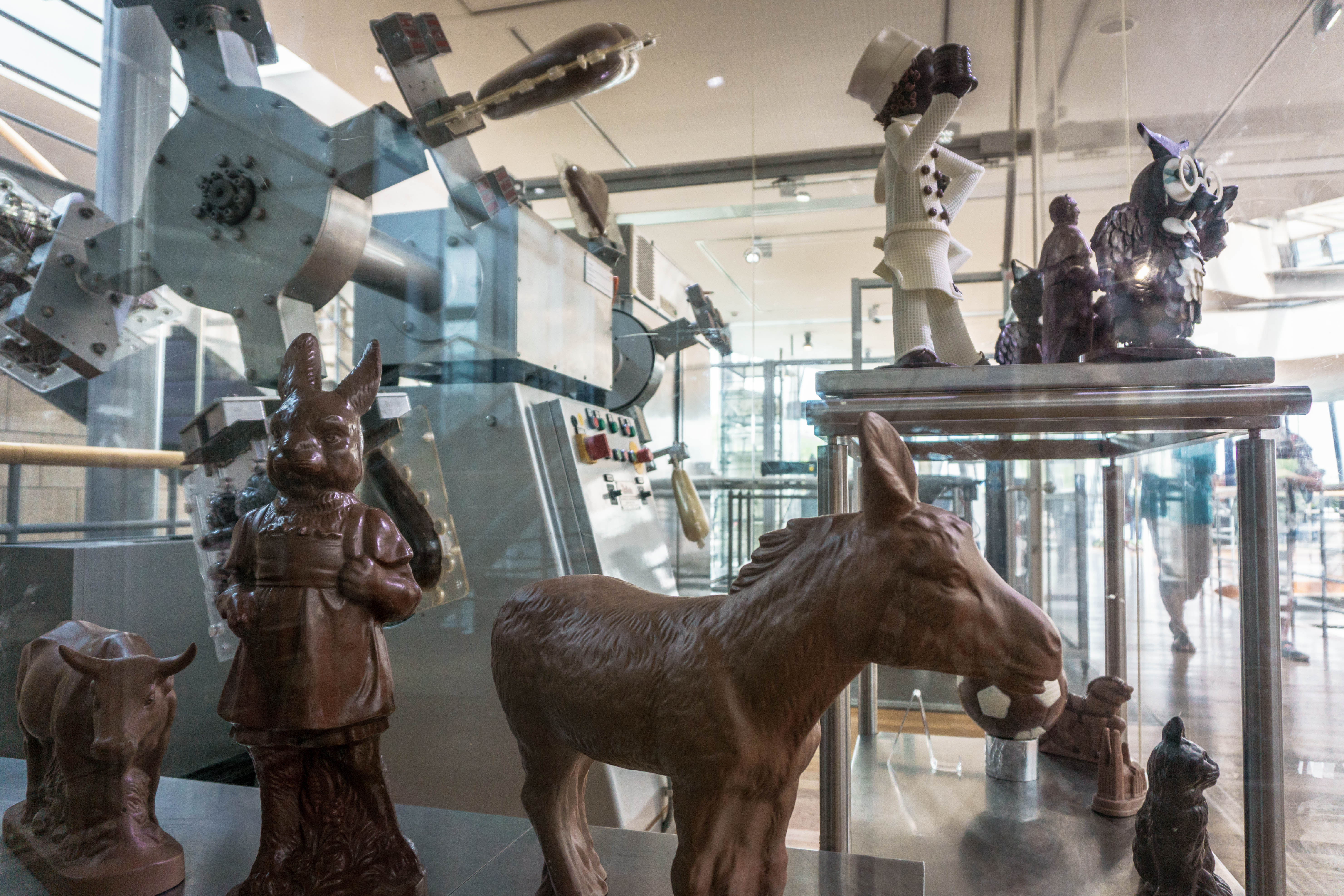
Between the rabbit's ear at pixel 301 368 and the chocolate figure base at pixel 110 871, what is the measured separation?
0.55 metres

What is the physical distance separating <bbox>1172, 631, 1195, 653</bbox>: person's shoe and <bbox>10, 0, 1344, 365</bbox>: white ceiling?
0.55m

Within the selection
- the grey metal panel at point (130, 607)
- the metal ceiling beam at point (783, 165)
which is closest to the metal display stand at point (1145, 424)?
the metal ceiling beam at point (783, 165)

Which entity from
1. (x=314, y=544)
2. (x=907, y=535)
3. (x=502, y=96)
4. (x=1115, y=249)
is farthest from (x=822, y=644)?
(x=502, y=96)

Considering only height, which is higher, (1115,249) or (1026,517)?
(1115,249)

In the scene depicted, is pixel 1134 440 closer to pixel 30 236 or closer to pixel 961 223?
pixel 961 223

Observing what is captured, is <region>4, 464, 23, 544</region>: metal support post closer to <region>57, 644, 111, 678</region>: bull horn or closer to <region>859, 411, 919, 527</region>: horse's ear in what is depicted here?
<region>57, 644, 111, 678</region>: bull horn

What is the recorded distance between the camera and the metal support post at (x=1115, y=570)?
1.37 metres

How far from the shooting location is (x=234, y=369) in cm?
115

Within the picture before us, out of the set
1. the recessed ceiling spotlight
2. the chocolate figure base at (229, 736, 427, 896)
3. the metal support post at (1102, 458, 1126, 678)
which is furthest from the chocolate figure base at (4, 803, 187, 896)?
the recessed ceiling spotlight

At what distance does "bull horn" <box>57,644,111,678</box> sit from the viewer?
2.85 ft

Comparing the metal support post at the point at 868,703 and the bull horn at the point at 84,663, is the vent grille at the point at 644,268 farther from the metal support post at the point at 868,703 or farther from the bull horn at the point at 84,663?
the bull horn at the point at 84,663

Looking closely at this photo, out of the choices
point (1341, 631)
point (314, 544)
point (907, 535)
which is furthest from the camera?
point (1341, 631)

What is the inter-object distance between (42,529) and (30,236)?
39cm

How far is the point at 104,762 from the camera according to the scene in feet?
2.98
